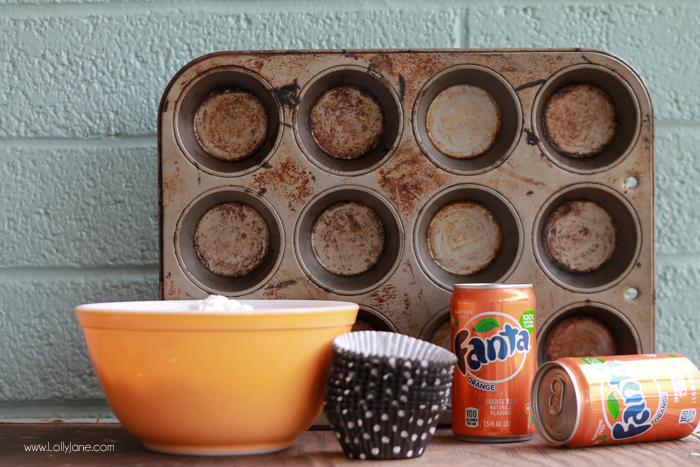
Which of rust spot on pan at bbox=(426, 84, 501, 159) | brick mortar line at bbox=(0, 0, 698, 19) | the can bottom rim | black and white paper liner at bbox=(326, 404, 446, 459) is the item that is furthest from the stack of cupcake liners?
brick mortar line at bbox=(0, 0, 698, 19)

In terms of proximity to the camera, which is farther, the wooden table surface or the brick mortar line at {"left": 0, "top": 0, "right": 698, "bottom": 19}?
the brick mortar line at {"left": 0, "top": 0, "right": 698, "bottom": 19}

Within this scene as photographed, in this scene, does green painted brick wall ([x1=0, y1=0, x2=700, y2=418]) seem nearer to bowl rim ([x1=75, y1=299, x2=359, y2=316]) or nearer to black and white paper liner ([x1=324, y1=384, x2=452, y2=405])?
bowl rim ([x1=75, y1=299, x2=359, y2=316])

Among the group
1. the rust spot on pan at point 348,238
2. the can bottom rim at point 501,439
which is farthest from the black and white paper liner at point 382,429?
the rust spot on pan at point 348,238

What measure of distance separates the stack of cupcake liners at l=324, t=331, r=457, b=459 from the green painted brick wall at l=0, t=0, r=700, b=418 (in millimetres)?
424

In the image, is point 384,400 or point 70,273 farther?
point 70,273

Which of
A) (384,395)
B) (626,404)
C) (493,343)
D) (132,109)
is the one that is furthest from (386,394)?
(132,109)

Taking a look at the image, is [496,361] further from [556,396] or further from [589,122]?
[589,122]

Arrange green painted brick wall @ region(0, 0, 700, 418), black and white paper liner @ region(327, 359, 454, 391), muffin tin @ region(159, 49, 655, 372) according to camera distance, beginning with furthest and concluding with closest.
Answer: green painted brick wall @ region(0, 0, 700, 418)
muffin tin @ region(159, 49, 655, 372)
black and white paper liner @ region(327, 359, 454, 391)

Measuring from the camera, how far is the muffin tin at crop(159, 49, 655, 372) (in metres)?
0.71

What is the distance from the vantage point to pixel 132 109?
0.82 metres

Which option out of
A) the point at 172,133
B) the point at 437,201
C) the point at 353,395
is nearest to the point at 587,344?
the point at 437,201

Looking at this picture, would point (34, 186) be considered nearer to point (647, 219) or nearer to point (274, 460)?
point (274, 460)

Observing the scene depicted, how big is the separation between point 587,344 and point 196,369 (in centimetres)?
53

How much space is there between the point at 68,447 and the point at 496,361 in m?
0.49
